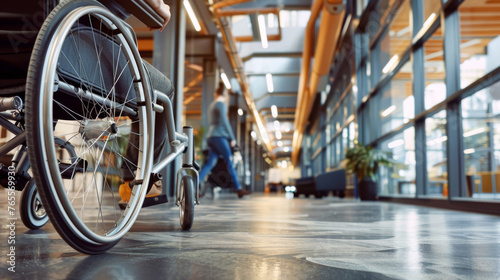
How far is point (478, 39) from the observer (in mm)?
3893

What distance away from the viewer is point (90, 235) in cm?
90

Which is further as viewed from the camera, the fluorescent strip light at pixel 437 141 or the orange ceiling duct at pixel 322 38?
the orange ceiling duct at pixel 322 38

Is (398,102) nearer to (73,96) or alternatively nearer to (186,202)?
(186,202)

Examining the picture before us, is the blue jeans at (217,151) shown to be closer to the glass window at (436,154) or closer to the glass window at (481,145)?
the glass window at (436,154)

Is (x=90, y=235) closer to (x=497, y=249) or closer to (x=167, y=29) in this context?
(x=497, y=249)

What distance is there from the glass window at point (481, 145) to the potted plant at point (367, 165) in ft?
7.64

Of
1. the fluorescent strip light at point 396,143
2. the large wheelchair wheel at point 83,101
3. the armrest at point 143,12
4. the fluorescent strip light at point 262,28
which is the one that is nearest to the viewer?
the large wheelchair wheel at point 83,101

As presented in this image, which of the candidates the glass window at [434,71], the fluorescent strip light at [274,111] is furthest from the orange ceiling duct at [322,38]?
the fluorescent strip light at [274,111]

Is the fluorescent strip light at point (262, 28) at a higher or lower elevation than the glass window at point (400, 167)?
higher

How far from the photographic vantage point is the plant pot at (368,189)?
711 centimetres

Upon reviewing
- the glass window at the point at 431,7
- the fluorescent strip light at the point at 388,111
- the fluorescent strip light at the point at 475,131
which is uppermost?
the glass window at the point at 431,7

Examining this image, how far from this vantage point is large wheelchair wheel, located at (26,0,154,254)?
78 centimetres

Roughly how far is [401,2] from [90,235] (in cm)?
621

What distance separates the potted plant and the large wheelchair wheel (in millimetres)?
5828
